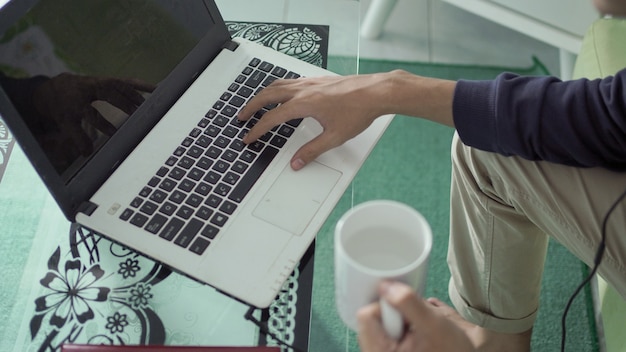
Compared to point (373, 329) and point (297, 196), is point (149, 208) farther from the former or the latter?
point (373, 329)

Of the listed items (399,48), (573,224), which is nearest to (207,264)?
(573,224)

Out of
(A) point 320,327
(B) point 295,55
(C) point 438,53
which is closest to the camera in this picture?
(A) point 320,327

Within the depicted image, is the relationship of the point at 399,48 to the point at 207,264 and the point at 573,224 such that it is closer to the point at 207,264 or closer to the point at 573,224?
the point at 573,224

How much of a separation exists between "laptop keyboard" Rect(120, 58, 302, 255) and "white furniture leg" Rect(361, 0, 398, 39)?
0.82m

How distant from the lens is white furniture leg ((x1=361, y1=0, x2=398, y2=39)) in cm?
179

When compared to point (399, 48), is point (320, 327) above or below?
above

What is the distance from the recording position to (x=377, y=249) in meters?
0.73

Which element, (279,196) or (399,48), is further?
(399,48)

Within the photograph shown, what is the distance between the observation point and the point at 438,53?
186 centimetres

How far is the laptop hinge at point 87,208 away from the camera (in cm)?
90

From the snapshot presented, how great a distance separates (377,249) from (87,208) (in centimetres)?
39

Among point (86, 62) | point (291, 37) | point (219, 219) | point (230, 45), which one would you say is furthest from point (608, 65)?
point (86, 62)

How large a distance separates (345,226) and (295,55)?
1.67 ft

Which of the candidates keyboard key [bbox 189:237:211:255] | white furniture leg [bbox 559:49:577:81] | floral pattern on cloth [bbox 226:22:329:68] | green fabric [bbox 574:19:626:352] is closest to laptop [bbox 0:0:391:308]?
keyboard key [bbox 189:237:211:255]
